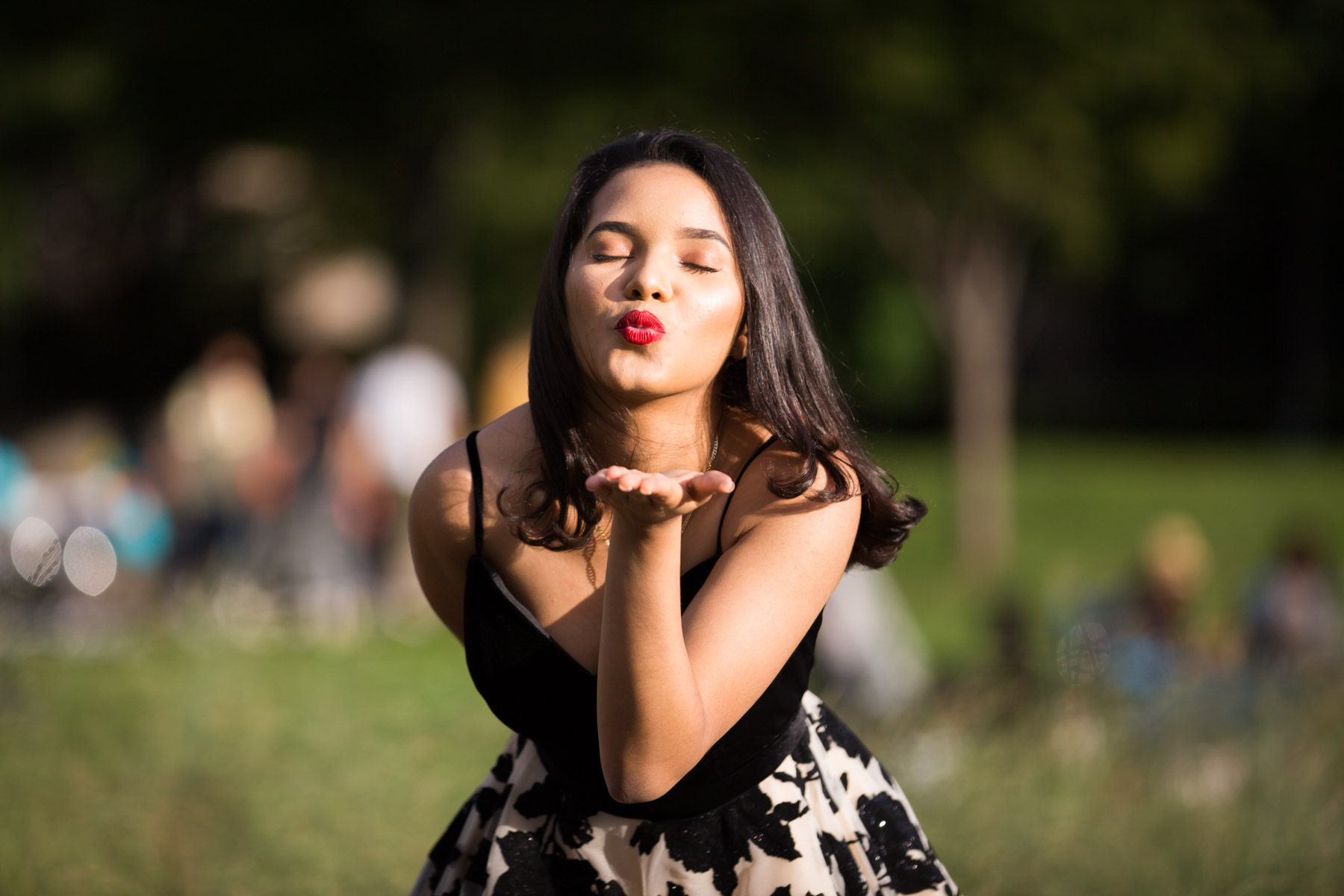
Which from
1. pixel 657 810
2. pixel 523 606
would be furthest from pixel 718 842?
pixel 523 606

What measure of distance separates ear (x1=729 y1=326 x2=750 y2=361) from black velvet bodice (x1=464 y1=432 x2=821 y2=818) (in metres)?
0.24

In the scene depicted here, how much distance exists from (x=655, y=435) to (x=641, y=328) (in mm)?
199

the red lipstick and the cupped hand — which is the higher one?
the red lipstick

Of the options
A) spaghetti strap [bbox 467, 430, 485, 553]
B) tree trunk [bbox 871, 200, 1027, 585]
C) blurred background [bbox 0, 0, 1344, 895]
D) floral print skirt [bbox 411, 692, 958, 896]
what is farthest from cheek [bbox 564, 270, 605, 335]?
tree trunk [bbox 871, 200, 1027, 585]

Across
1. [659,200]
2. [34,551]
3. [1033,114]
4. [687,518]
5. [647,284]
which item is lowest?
[34,551]

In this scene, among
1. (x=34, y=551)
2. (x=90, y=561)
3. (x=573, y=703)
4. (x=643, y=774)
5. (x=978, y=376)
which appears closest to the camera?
(x=643, y=774)

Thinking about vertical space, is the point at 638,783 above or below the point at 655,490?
below

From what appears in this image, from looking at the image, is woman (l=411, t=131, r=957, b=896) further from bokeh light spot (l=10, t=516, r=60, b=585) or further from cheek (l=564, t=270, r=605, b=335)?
bokeh light spot (l=10, t=516, r=60, b=585)

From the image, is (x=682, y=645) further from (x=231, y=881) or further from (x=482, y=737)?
(x=482, y=737)

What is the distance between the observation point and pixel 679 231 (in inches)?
71.5

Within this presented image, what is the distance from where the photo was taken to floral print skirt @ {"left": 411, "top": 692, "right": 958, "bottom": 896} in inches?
73.4

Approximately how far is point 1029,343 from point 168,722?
39.3 metres

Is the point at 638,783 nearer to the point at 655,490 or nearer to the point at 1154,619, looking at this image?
the point at 655,490

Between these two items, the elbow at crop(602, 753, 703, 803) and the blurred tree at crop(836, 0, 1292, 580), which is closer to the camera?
the elbow at crop(602, 753, 703, 803)
